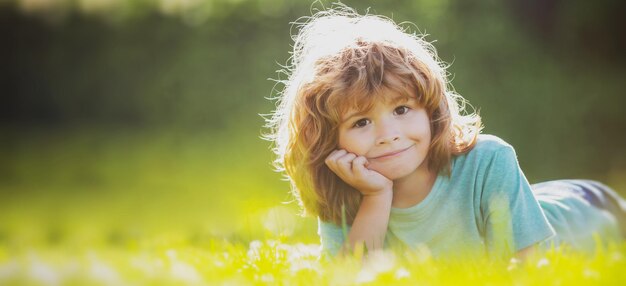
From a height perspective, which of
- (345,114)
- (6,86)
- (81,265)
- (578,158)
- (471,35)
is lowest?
(81,265)

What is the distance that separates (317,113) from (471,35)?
211 inches

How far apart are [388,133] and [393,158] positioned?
0.12 m

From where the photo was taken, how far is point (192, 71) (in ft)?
30.1

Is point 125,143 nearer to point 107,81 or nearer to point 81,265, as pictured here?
point 107,81

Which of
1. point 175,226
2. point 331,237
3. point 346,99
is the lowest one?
point 331,237

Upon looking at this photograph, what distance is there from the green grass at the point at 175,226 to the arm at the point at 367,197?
16 centimetres

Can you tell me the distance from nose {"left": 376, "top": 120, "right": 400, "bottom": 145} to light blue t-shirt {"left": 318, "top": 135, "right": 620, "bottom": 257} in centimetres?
35

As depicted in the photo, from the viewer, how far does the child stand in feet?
9.47

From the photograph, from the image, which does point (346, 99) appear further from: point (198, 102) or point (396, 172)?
point (198, 102)

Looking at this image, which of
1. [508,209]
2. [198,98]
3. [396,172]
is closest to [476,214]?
[508,209]

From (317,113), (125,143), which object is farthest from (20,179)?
(317,113)

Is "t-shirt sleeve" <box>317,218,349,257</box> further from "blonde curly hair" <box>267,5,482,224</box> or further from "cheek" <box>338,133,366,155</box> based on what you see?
"cheek" <box>338,133,366,155</box>

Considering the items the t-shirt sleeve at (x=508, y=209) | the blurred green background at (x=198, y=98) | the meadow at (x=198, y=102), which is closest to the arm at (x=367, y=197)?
the t-shirt sleeve at (x=508, y=209)

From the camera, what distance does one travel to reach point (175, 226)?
5203 mm
